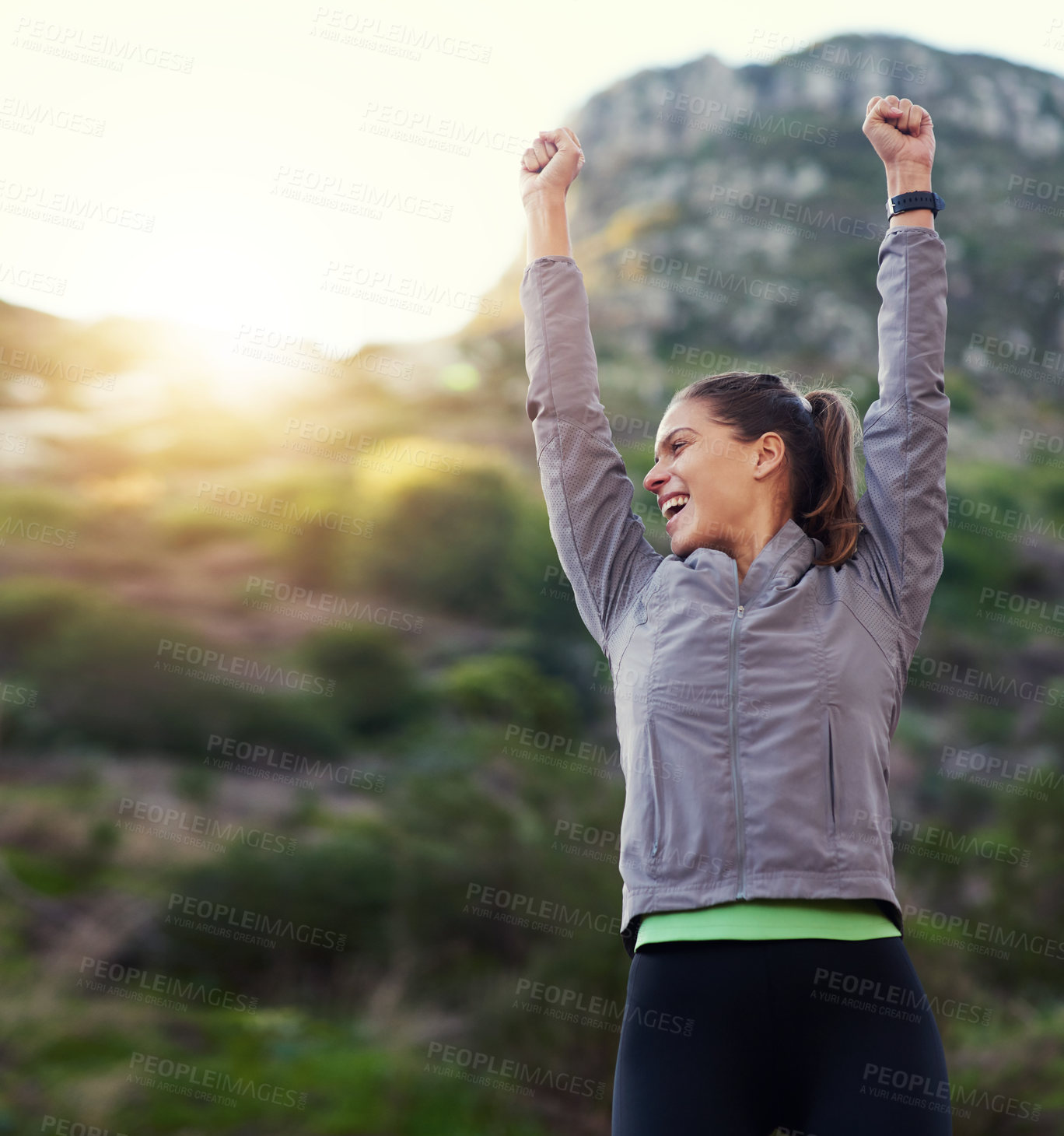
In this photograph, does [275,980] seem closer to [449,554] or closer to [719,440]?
[719,440]

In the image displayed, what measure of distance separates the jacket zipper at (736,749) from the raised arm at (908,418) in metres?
0.23

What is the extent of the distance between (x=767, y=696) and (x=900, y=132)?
88 cm

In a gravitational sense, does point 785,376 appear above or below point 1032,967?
above

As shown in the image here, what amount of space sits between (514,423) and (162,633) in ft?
36.6

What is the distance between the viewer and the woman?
114cm

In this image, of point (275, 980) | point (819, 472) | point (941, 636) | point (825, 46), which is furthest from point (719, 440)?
point (825, 46)

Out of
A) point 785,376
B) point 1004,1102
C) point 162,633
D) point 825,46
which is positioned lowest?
point 1004,1102

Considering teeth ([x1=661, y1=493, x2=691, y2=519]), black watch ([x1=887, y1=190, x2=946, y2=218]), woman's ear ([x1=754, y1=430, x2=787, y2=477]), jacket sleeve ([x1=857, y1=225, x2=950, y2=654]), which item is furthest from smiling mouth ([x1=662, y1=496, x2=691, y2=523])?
black watch ([x1=887, y1=190, x2=946, y2=218])

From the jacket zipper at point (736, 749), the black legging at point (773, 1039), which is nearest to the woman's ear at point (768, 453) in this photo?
the jacket zipper at point (736, 749)

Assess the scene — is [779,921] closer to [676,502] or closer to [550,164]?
[676,502]

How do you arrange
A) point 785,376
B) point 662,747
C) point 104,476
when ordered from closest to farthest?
1. point 662,747
2. point 785,376
3. point 104,476

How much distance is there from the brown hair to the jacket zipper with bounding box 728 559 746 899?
24cm

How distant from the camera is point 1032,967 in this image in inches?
241

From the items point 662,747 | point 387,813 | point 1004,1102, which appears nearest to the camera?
point 662,747
